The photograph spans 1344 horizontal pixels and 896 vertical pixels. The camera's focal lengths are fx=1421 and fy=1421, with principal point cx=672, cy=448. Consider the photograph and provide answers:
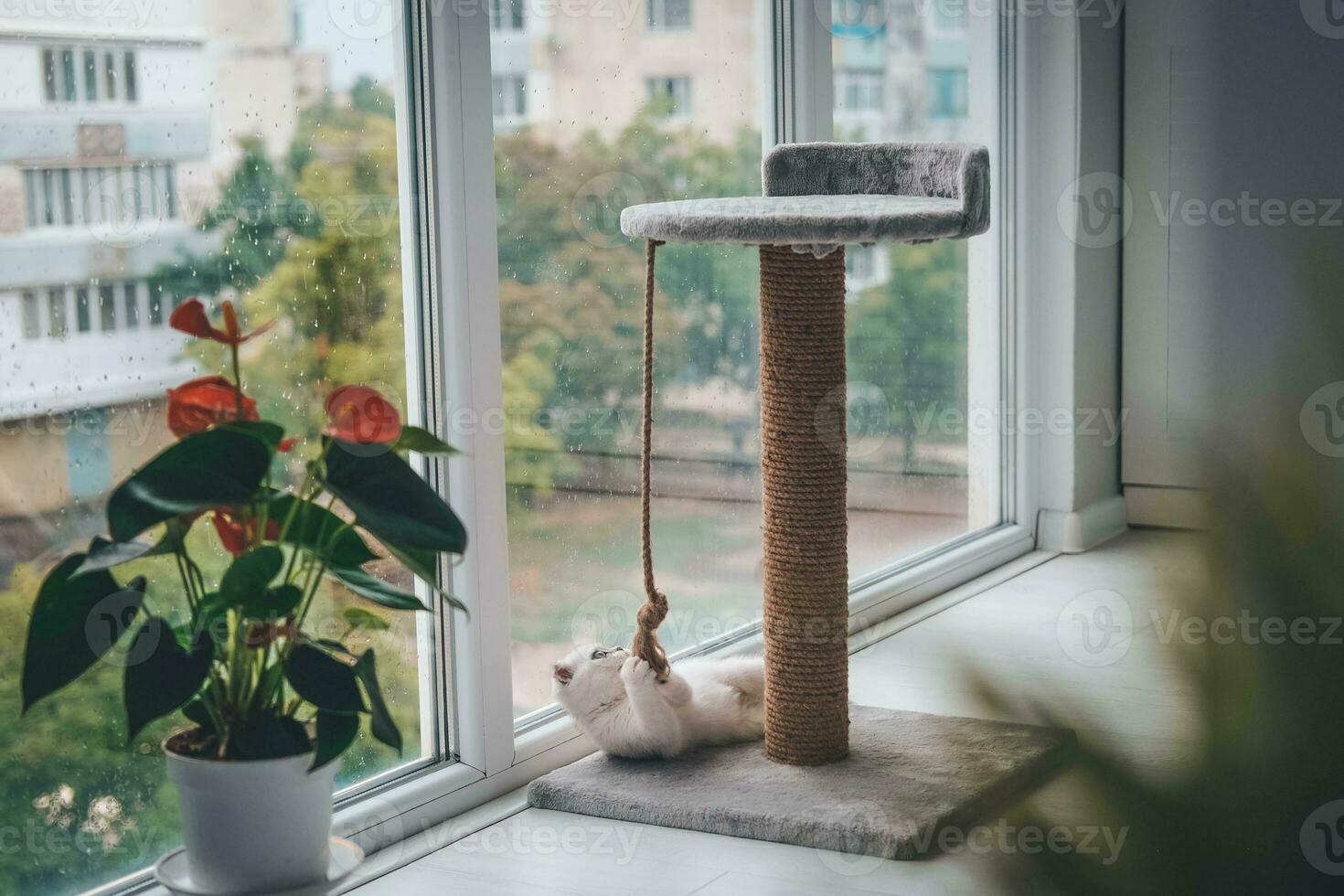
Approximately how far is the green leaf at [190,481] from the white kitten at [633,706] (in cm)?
82

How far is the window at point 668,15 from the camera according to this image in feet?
7.42

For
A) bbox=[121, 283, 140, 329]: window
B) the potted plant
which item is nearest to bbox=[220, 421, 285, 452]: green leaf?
the potted plant

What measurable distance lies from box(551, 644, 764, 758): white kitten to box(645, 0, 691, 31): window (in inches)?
39.4

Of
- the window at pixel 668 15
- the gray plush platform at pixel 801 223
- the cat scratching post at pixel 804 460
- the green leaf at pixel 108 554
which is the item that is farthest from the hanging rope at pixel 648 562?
the green leaf at pixel 108 554

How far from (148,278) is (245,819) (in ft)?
1.92

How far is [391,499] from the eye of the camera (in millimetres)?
1240

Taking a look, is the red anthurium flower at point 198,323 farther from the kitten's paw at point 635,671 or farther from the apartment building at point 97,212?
the kitten's paw at point 635,671
